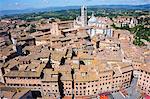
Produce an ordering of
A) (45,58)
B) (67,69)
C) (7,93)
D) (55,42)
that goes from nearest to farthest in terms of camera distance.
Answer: (7,93), (67,69), (45,58), (55,42)

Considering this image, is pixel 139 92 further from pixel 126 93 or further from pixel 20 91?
pixel 20 91

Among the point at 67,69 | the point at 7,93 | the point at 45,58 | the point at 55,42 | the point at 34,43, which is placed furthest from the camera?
the point at 34,43

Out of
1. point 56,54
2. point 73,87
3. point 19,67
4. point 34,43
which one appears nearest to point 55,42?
point 34,43

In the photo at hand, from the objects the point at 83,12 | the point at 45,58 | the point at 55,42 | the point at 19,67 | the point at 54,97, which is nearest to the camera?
the point at 54,97

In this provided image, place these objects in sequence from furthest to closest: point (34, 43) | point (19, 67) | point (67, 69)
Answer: point (34, 43), point (19, 67), point (67, 69)

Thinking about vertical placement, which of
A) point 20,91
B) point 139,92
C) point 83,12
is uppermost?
point 83,12

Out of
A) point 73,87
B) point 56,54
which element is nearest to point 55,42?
point 56,54

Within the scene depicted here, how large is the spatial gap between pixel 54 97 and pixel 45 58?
448 inches

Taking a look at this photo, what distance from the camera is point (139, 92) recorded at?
36.2 metres

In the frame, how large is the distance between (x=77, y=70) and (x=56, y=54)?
969cm

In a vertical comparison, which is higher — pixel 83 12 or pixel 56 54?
pixel 83 12

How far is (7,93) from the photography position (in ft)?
99.0

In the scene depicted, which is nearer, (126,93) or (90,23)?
(126,93)

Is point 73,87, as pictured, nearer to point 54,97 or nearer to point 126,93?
point 54,97
